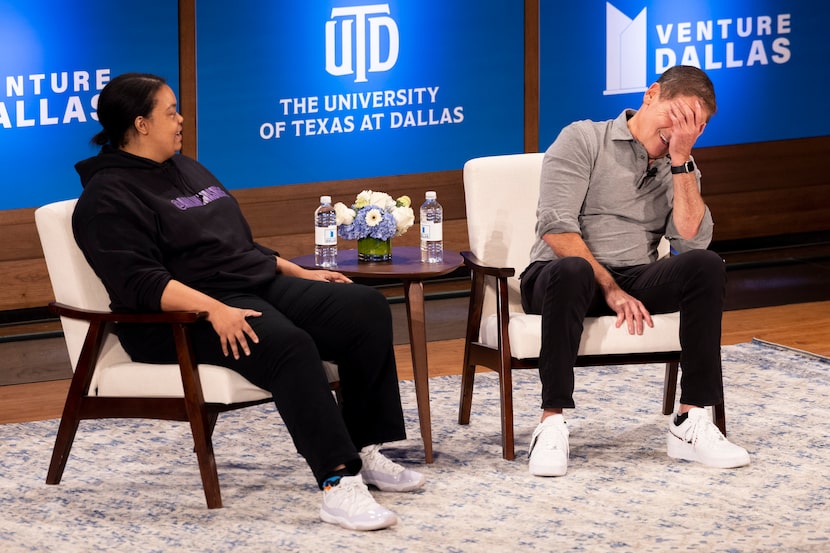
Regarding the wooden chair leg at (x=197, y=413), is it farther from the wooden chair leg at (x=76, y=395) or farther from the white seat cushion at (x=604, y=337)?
the white seat cushion at (x=604, y=337)

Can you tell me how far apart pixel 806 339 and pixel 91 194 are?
330cm

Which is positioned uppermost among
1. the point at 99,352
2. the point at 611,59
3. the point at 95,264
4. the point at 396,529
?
the point at 611,59

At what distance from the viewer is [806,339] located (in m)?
5.70

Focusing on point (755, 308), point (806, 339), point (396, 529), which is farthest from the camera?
point (755, 308)

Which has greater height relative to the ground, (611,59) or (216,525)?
(611,59)

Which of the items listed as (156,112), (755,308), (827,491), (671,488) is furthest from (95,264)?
(755,308)

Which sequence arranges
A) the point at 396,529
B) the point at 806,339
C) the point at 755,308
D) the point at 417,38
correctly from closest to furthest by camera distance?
the point at 396,529, the point at 806,339, the point at 755,308, the point at 417,38

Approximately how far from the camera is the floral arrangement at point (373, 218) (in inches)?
165

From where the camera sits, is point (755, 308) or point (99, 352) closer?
point (99, 352)

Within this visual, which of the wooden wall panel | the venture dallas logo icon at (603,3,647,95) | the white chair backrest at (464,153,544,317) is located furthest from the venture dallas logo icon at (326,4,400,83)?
the white chair backrest at (464,153,544,317)

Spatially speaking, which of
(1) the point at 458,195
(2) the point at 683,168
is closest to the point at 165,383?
(2) the point at 683,168

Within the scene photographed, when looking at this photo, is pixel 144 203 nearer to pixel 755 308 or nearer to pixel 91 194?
pixel 91 194

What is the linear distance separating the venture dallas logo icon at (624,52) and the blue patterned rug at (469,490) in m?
2.99

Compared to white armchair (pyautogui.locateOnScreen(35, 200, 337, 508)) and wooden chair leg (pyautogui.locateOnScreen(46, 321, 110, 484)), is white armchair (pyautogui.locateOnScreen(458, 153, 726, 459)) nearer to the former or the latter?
white armchair (pyautogui.locateOnScreen(35, 200, 337, 508))
